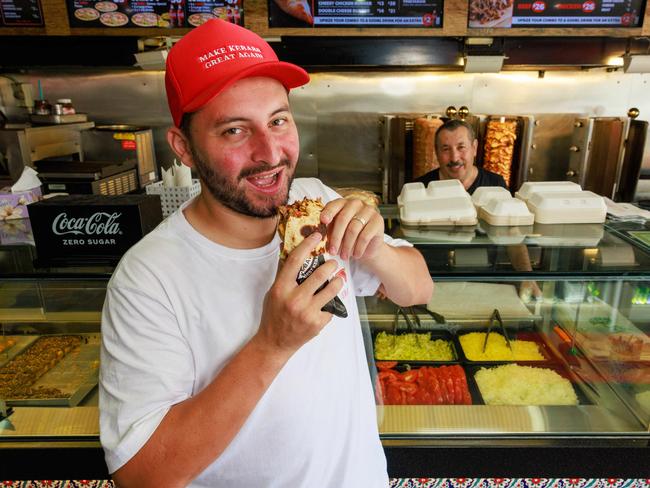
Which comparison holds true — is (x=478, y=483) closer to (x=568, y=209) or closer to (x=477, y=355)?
(x=477, y=355)

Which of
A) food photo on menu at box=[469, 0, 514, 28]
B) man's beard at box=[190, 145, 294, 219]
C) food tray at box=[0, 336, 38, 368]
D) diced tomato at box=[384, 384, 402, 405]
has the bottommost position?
diced tomato at box=[384, 384, 402, 405]

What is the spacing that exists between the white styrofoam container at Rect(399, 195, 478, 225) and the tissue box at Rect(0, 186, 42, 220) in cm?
175

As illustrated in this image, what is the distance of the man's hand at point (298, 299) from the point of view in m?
0.88

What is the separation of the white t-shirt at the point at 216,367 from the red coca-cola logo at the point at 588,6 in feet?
12.3

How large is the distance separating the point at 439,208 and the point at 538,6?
8.80ft

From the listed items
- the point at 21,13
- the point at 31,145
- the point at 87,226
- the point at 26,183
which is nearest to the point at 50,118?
the point at 31,145

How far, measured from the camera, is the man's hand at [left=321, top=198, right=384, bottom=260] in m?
1.04

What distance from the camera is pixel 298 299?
88 centimetres

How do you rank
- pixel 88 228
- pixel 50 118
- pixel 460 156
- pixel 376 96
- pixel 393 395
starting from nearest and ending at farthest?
pixel 88 228
pixel 393 395
pixel 460 156
pixel 50 118
pixel 376 96

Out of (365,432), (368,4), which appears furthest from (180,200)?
(368,4)

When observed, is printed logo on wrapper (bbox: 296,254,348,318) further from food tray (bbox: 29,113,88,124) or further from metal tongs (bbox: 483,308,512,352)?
food tray (bbox: 29,113,88,124)

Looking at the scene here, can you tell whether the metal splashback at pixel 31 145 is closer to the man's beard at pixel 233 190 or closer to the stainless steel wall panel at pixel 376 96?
the stainless steel wall panel at pixel 376 96

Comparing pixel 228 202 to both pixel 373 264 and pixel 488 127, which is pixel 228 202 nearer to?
pixel 373 264

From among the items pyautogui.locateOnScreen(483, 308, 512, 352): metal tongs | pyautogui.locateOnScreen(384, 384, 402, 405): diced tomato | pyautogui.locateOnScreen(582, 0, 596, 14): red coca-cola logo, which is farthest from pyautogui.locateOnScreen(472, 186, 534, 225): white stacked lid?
pyautogui.locateOnScreen(582, 0, 596, 14): red coca-cola logo
